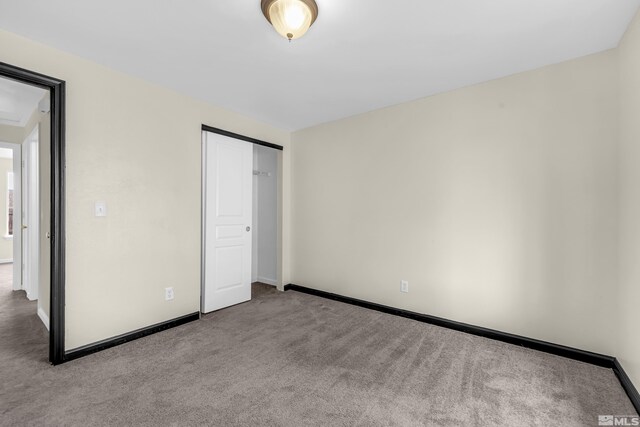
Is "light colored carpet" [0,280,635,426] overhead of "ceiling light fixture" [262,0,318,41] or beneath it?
beneath

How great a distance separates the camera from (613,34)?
208 centimetres

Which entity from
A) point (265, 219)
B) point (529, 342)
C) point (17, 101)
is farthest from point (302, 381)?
point (17, 101)

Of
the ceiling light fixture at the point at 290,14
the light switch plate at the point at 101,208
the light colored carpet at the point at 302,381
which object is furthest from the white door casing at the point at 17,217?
the ceiling light fixture at the point at 290,14

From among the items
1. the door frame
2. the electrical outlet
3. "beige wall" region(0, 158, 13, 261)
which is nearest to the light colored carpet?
the door frame

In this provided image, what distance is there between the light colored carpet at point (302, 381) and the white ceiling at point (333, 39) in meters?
2.45

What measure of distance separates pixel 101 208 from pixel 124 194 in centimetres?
22

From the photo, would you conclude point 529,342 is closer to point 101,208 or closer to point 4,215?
point 101,208

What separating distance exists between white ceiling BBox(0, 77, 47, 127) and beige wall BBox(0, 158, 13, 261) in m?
3.71

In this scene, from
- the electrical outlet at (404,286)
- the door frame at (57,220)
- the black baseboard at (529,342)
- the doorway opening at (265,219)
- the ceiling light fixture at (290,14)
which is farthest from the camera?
the doorway opening at (265,219)

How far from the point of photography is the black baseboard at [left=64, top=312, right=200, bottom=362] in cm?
234

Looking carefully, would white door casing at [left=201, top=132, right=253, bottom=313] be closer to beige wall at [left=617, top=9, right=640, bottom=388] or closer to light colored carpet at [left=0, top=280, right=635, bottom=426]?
light colored carpet at [left=0, top=280, right=635, bottom=426]

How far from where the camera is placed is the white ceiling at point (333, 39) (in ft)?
6.00

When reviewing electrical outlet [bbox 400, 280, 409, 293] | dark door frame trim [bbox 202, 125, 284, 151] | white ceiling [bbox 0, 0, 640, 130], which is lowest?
electrical outlet [bbox 400, 280, 409, 293]

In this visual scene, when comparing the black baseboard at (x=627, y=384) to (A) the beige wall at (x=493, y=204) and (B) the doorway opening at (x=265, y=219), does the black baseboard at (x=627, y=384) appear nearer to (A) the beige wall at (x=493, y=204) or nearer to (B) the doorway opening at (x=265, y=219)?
(A) the beige wall at (x=493, y=204)
